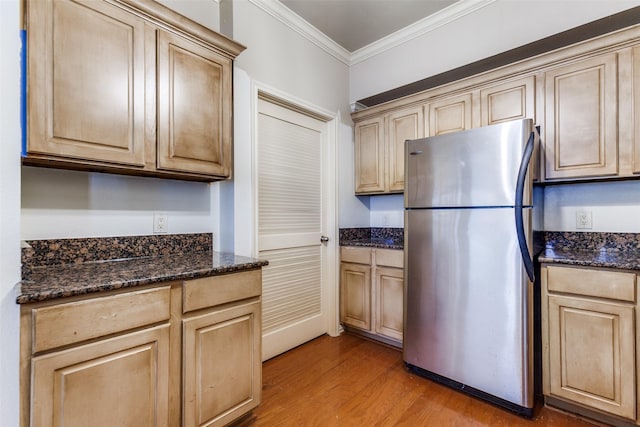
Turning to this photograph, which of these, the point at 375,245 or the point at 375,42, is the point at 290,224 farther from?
the point at 375,42

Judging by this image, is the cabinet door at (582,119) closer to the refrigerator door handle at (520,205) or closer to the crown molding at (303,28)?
the refrigerator door handle at (520,205)

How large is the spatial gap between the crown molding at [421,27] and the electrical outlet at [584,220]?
5.89ft

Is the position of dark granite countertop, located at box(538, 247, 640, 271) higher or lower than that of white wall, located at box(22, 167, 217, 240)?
lower

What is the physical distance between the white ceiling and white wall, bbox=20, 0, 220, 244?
2.67 ft

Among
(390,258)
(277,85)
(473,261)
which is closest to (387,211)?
(390,258)

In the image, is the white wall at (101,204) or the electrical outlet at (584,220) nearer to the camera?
the white wall at (101,204)

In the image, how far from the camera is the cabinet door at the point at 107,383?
102 cm

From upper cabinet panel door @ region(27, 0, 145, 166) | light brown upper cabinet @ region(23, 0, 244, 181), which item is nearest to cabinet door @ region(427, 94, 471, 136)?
light brown upper cabinet @ region(23, 0, 244, 181)

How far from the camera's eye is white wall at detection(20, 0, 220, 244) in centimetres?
147

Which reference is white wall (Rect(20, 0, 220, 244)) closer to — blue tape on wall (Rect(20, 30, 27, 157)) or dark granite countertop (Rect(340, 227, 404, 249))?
blue tape on wall (Rect(20, 30, 27, 157))

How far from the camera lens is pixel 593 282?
164 cm

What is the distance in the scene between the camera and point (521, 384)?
5.60 ft

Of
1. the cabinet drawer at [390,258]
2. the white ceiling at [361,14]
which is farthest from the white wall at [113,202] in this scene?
the cabinet drawer at [390,258]

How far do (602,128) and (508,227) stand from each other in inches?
34.6
